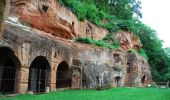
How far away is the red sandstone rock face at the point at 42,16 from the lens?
21.5 metres

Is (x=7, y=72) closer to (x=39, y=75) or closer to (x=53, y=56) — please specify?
(x=39, y=75)

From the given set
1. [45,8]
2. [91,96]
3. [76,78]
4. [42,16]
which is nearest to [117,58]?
[76,78]

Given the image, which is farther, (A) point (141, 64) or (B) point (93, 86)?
(A) point (141, 64)

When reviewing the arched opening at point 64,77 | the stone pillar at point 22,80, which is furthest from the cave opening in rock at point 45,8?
the stone pillar at point 22,80

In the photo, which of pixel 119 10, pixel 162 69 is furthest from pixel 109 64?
pixel 162 69

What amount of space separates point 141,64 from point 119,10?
13.5 m

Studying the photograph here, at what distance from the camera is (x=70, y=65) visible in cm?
2362

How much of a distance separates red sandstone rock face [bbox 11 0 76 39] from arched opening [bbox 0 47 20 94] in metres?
4.67

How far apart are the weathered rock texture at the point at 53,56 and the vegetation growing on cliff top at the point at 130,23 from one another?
14.5ft

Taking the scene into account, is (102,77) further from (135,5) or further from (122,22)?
(135,5)

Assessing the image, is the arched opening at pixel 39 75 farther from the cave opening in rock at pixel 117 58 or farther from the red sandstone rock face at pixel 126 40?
the red sandstone rock face at pixel 126 40

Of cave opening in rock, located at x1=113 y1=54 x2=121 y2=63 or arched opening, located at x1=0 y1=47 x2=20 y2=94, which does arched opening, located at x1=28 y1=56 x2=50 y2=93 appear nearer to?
arched opening, located at x1=0 y1=47 x2=20 y2=94

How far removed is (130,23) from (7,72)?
83.9 feet

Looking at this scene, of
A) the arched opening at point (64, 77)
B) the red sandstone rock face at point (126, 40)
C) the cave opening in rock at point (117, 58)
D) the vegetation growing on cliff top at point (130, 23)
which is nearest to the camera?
the arched opening at point (64, 77)
